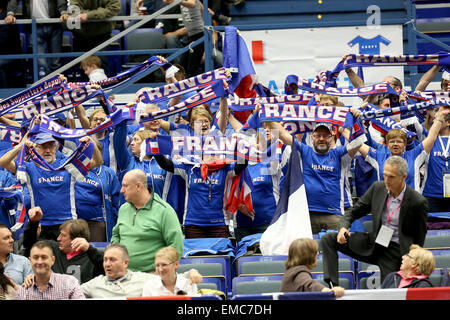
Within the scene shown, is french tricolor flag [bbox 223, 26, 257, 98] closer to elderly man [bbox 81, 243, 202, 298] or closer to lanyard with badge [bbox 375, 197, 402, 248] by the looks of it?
lanyard with badge [bbox 375, 197, 402, 248]

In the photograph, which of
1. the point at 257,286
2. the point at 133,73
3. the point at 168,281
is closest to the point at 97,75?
the point at 133,73

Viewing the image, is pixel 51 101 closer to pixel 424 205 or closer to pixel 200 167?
pixel 200 167

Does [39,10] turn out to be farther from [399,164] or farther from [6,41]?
[399,164]

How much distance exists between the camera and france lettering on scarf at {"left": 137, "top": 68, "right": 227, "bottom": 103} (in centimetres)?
1036

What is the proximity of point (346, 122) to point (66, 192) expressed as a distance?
2.95 metres

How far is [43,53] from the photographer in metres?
13.2

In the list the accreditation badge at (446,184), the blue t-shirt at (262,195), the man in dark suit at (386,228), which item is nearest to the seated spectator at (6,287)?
the man in dark suit at (386,228)

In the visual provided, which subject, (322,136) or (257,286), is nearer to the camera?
(257,286)

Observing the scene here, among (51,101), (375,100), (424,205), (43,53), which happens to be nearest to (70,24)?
(43,53)

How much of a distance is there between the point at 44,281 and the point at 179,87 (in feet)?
11.8

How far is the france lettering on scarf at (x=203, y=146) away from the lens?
966 cm

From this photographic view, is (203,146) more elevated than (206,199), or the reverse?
(203,146)

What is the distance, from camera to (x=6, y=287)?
7629mm

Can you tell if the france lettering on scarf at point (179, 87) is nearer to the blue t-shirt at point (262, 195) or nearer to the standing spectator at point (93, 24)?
the blue t-shirt at point (262, 195)
